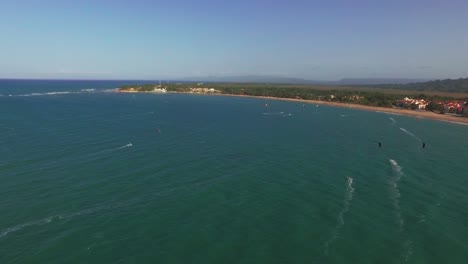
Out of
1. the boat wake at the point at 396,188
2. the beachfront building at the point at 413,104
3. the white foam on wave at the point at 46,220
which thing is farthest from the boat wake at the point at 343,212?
the beachfront building at the point at 413,104

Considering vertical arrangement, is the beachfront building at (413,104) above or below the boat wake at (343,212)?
above

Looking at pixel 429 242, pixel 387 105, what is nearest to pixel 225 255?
pixel 429 242

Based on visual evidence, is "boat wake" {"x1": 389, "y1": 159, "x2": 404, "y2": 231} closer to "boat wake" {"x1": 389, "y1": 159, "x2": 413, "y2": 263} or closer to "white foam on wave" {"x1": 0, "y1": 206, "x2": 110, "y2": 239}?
"boat wake" {"x1": 389, "y1": 159, "x2": 413, "y2": 263}

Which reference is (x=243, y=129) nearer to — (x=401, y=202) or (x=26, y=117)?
(x=401, y=202)

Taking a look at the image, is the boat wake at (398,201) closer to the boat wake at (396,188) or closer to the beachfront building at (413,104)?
the boat wake at (396,188)

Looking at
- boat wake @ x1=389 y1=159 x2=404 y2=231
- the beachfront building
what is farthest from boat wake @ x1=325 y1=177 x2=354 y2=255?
the beachfront building

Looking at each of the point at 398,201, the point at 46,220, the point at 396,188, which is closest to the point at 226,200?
the point at 46,220

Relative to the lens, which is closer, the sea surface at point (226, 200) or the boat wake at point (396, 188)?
the sea surface at point (226, 200)

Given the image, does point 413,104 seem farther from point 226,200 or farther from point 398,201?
point 226,200

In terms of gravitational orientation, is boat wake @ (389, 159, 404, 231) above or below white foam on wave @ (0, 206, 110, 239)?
below
